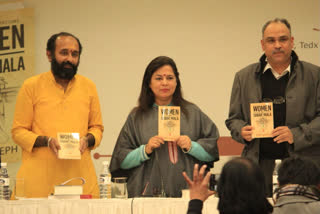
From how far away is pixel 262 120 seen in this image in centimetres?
459

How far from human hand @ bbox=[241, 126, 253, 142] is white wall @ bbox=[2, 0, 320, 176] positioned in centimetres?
233

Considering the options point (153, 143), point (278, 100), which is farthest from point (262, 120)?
point (153, 143)

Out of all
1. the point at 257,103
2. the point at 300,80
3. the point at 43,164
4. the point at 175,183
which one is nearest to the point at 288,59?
the point at 300,80

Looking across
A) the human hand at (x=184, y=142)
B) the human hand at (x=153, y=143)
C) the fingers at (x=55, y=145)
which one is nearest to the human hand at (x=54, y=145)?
the fingers at (x=55, y=145)

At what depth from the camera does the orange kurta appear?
4914 millimetres

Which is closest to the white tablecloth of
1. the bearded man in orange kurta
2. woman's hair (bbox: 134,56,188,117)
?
the bearded man in orange kurta

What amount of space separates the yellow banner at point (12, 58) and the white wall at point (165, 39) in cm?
25

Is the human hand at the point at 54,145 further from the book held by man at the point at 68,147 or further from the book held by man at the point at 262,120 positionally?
the book held by man at the point at 262,120

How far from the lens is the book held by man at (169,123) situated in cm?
465

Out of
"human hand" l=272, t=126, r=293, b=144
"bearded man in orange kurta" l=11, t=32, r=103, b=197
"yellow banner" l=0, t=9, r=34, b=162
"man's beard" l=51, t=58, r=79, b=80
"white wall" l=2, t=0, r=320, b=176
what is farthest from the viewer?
"white wall" l=2, t=0, r=320, b=176

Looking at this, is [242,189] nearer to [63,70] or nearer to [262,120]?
[262,120]

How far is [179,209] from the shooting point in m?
4.13

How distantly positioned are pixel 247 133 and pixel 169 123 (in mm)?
632

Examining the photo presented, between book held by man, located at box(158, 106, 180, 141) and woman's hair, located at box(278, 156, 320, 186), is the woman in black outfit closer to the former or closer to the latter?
woman's hair, located at box(278, 156, 320, 186)
